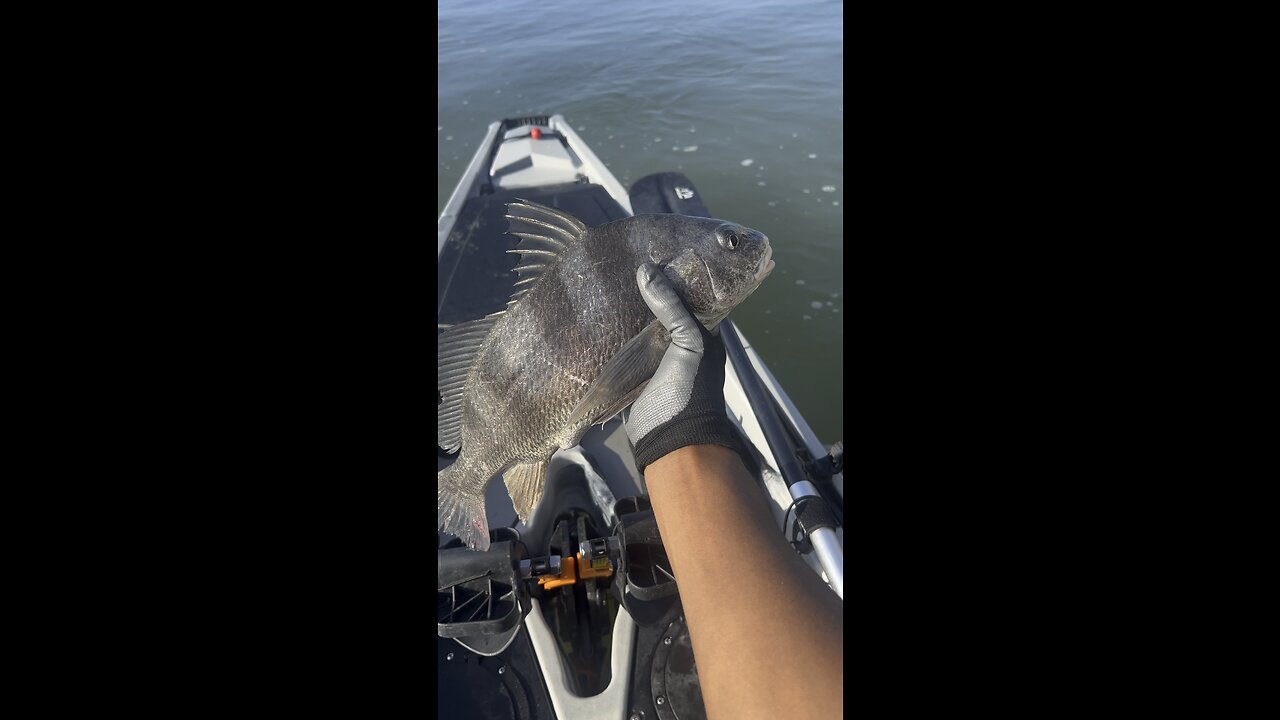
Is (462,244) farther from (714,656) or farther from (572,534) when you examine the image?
(714,656)

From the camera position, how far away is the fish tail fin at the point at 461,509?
241 centimetres

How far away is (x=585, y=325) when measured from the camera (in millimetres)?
2215

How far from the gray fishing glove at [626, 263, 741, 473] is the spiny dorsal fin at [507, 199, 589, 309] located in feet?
1.33

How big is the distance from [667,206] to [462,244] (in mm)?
1796

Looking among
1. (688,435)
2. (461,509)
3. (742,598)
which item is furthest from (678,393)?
(461,509)

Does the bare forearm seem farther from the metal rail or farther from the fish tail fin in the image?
the fish tail fin

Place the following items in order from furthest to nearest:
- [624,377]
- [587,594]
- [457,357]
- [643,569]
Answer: [587,594], [457,357], [643,569], [624,377]

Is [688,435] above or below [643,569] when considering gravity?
above

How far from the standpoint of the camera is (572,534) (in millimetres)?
2520

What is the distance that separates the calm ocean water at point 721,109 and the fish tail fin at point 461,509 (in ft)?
6.54

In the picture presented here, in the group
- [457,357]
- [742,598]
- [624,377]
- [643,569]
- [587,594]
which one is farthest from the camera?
[587,594]

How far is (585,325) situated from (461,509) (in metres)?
1.01

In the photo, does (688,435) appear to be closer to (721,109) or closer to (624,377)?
(624,377)
